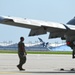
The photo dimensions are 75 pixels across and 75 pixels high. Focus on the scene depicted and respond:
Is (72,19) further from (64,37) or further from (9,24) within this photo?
(9,24)

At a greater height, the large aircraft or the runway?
the large aircraft

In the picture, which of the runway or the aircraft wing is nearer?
the aircraft wing

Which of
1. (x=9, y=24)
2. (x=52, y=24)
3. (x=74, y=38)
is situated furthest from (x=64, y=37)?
(x=9, y=24)

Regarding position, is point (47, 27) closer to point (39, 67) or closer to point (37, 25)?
point (37, 25)

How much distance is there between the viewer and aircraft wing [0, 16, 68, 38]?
890 inches

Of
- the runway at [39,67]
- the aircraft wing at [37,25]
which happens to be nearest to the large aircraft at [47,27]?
the aircraft wing at [37,25]

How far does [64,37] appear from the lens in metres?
25.2

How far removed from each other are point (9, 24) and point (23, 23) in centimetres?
100

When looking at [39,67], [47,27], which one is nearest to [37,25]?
[47,27]

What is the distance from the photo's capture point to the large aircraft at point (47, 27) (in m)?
22.7

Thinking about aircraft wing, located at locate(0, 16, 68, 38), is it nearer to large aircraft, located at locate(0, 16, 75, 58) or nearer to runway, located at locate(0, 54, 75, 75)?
large aircraft, located at locate(0, 16, 75, 58)

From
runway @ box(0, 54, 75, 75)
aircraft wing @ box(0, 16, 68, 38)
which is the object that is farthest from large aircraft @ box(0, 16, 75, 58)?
runway @ box(0, 54, 75, 75)

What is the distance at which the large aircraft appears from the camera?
74.4ft

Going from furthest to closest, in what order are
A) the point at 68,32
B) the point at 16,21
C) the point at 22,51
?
1. the point at 22,51
2. the point at 68,32
3. the point at 16,21
